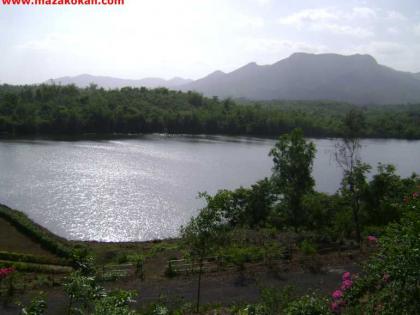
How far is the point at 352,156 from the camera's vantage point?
1923 centimetres

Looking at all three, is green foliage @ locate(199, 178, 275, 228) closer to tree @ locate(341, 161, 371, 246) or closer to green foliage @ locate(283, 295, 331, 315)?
tree @ locate(341, 161, 371, 246)

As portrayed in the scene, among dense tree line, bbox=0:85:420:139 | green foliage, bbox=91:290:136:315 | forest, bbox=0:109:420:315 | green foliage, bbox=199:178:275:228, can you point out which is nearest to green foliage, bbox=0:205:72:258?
forest, bbox=0:109:420:315

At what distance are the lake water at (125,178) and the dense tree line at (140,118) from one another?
1276cm

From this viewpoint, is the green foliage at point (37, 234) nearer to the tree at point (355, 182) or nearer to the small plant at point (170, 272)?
the small plant at point (170, 272)

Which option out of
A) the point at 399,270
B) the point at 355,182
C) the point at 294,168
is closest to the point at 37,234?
the point at 294,168

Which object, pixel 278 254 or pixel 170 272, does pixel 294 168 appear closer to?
pixel 278 254

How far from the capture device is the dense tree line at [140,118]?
254 feet

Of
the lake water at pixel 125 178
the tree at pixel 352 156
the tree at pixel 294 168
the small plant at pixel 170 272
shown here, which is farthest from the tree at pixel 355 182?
the lake water at pixel 125 178

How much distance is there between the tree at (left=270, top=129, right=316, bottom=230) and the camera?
20906mm

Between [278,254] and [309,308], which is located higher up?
[309,308]

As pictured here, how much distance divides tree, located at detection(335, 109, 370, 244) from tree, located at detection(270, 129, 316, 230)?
1.72 meters

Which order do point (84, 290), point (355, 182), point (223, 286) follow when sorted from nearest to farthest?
point (84, 290) → point (223, 286) → point (355, 182)

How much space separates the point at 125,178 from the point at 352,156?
89.3 ft

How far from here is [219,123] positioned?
3661 inches
